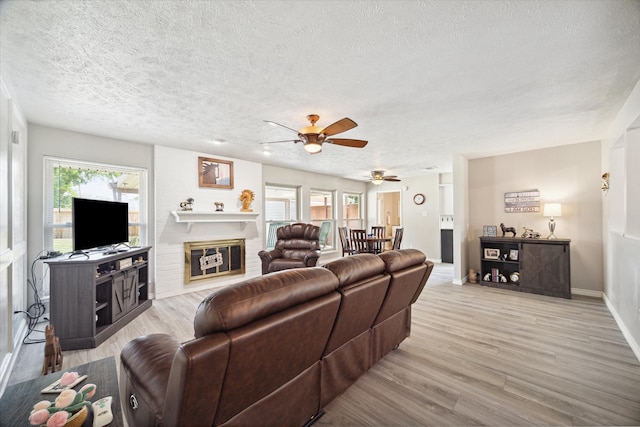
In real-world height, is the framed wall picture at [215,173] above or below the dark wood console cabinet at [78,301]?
above

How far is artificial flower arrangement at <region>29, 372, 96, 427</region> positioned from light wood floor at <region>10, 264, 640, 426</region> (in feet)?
4.17

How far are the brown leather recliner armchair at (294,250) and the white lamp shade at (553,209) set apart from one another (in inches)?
148

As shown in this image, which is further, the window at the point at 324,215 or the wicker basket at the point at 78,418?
the window at the point at 324,215

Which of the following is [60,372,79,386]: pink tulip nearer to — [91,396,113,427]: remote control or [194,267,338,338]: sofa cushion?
[91,396,113,427]: remote control

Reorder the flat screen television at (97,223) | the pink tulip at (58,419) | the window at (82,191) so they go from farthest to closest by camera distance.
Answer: the window at (82,191), the flat screen television at (97,223), the pink tulip at (58,419)

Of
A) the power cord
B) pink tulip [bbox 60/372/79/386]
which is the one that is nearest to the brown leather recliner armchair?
the power cord

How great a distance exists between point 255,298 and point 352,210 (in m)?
7.84

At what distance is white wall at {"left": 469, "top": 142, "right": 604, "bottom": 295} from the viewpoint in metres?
4.39

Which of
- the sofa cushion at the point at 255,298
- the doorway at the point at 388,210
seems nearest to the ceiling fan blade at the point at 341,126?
the sofa cushion at the point at 255,298

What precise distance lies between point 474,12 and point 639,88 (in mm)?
2006

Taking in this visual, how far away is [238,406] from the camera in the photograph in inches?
47.8

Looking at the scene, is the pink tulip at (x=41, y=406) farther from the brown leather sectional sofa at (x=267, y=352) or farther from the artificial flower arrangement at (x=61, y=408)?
the brown leather sectional sofa at (x=267, y=352)

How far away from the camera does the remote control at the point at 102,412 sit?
1271 millimetres

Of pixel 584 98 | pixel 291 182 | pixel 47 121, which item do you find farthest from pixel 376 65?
pixel 291 182
